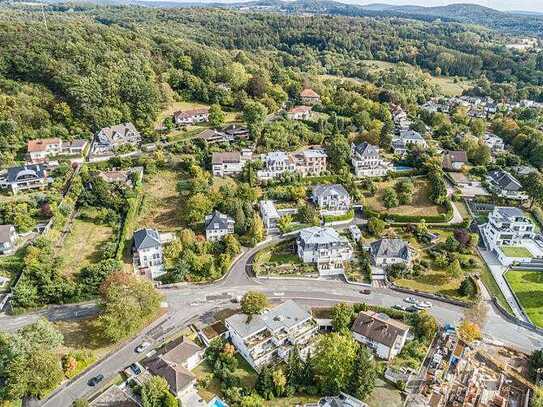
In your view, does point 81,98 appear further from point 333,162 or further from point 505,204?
point 505,204

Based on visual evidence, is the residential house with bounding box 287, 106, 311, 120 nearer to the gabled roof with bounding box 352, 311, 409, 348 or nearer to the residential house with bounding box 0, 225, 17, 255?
the gabled roof with bounding box 352, 311, 409, 348

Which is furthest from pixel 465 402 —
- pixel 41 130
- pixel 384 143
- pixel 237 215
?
pixel 41 130

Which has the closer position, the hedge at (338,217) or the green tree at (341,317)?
the green tree at (341,317)

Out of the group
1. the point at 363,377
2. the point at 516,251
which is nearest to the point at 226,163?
the point at 363,377

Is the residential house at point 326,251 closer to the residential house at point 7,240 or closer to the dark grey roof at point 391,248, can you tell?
the dark grey roof at point 391,248

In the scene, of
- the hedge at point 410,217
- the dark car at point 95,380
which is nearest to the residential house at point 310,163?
the hedge at point 410,217

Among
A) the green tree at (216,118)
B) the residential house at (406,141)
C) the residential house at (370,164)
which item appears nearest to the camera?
the residential house at (370,164)

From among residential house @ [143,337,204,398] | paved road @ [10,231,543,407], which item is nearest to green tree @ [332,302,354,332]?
paved road @ [10,231,543,407]
